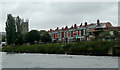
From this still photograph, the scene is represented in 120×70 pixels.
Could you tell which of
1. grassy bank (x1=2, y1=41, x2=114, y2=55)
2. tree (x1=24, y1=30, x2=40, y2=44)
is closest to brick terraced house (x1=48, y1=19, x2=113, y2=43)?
tree (x1=24, y1=30, x2=40, y2=44)

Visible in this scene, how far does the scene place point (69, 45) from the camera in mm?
66938

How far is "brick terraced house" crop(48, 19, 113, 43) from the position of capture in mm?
93456

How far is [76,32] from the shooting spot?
4250 inches

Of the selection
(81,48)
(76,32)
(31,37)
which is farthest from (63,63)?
(76,32)

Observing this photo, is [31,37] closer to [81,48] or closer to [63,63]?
[81,48]

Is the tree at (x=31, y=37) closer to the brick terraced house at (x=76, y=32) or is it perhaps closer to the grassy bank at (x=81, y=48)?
the brick terraced house at (x=76, y=32)

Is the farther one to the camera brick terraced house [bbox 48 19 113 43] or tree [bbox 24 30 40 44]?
tree [bbox 24 30 40 44]

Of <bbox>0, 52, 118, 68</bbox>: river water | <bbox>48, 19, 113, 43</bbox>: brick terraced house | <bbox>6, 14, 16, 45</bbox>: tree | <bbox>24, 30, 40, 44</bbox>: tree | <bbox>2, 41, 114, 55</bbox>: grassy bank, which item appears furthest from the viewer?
<bbox>6, 14, 16, 45</bbox>: tree

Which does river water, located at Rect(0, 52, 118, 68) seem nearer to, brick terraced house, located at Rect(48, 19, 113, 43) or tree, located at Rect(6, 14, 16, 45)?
brick terraced house, located at Rect(48, 19, 113, 43)

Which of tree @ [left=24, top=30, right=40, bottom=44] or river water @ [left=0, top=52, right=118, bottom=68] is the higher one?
tree @ [left=24, top=30, right=40, bottom=44]

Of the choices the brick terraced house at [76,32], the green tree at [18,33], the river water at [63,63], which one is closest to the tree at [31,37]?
the green tree at [18,33]

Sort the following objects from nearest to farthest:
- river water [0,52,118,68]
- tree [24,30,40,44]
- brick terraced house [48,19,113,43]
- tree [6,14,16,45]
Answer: river water [0,52,118,68] < brick terraced house [48,19,113,43] < tree [24,30,40,44] < tree [6,14,16,45]

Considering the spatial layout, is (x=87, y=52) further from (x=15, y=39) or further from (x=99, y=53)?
(x=15, y=39)

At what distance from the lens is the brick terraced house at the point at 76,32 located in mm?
93456
